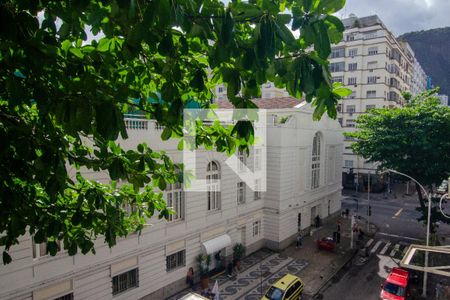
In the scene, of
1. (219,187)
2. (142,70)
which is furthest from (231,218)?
(142,70)

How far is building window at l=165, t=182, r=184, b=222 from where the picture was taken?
18227 mm

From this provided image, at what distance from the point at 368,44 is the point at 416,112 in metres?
26.7

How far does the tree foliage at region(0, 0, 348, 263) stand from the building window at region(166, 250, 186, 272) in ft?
46.7

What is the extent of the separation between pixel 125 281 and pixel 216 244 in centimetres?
614

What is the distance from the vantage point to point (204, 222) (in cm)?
2017

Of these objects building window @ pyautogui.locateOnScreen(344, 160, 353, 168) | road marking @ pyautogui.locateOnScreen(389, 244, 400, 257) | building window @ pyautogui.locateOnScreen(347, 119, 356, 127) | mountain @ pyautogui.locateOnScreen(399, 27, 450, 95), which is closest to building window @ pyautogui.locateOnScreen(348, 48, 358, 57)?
building window @ pyautogui.locateOnScreen(347, 119, 356, 127)

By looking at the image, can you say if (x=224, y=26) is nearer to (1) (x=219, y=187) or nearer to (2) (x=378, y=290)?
(1) (x=219, y=187)

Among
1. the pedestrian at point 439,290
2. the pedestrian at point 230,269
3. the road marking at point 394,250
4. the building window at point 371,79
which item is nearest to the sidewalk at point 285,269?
the pedestrian at point 230,269

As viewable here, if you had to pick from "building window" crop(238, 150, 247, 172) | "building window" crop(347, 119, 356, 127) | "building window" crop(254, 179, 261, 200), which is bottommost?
"building window" crop(254, 179, 261, 200)

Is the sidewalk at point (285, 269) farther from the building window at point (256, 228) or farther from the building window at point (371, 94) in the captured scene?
the building window at point (371, 94)

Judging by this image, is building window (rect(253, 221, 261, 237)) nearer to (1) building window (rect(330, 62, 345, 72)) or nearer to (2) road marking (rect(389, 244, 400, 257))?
(2) road marking (rect(389, 244, 400, 257))

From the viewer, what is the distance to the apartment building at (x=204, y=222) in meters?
13.4

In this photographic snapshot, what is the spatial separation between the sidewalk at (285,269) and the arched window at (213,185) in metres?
4.55

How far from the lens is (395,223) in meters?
33.7
